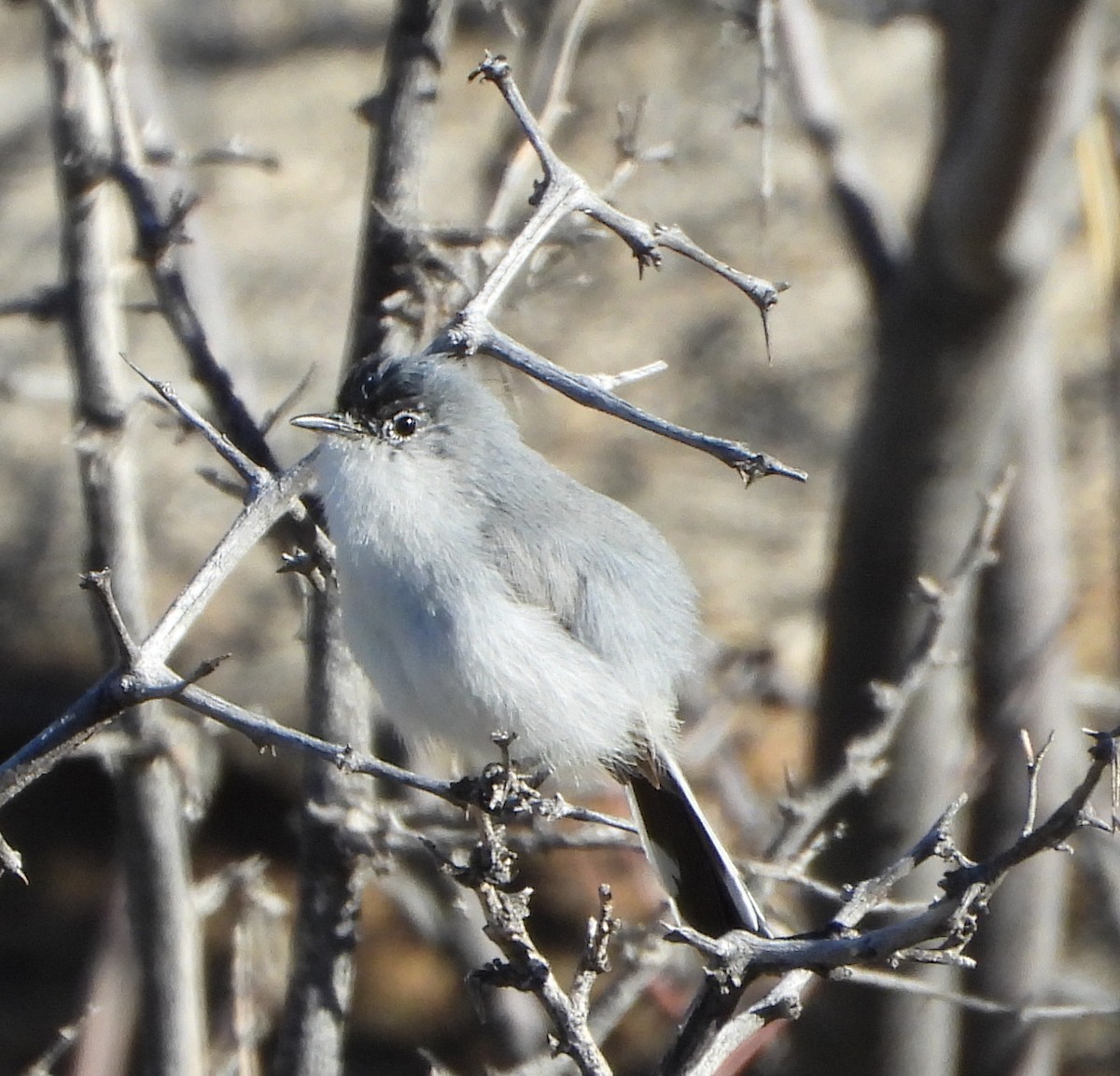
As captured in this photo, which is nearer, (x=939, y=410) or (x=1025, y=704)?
(x=939, y=410)

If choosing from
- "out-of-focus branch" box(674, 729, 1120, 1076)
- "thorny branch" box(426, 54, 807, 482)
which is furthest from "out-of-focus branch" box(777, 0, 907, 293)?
"out-of-focus branch" box(674, 729, 1120, 1076)

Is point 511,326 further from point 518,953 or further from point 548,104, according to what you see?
point 518,953

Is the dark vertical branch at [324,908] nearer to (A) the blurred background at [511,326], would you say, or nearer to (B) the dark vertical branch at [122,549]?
(B) the dark vertical branch at [122,549]

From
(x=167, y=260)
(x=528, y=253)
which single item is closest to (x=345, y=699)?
(x=167, y=260)

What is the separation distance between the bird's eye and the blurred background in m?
2.23

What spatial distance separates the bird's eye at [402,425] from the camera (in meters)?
2.79

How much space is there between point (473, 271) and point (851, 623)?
3.93 ft

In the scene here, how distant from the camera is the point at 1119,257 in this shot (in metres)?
3.58

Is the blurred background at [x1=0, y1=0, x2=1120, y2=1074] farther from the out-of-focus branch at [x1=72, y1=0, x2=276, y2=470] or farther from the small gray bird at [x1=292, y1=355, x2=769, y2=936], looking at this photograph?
the out-of-focus branch at [x1=72, y1=0, x2=276, y2=470]

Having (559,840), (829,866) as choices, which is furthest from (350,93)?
(559,840)

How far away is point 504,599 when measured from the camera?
8.53 ft

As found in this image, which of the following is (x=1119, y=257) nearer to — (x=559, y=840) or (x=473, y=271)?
(x=473, y=271)

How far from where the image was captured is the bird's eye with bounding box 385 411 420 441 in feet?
9.14

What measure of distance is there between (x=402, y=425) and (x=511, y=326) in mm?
2195
